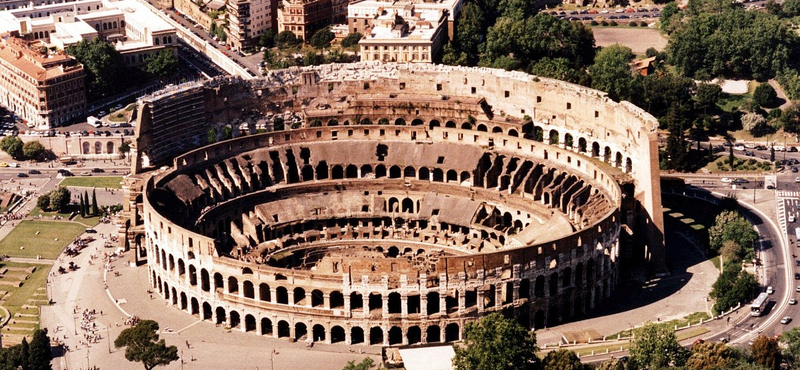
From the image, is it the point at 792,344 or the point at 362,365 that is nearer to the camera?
the point at 792,344

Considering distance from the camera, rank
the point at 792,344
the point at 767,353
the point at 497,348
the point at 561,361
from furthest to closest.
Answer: the point at 792,344 < the point at 767,353 < the point at 497,348 < the point at 561,361

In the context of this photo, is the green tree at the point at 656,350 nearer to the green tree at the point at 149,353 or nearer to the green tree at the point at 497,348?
the green tree at the point at 497,348

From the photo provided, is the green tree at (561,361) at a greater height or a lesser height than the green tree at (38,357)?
greater

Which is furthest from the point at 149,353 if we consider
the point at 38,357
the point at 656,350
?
the point at 656,350

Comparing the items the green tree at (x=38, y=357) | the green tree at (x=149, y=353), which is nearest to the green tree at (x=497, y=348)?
the green tree at (x=149, y=353)

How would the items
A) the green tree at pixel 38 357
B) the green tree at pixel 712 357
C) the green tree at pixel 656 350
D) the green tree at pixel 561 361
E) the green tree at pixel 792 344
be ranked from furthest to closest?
1. the green tree at pixel 38 357
2. the green tree at pixel 792 344
3. the green tree at pixel 656 350
4. the green tree at pixel 561 361
5. the green tree at pixel 712 357

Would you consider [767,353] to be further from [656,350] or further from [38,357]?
[38,357]
